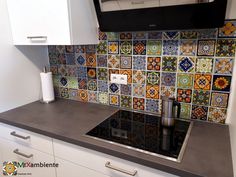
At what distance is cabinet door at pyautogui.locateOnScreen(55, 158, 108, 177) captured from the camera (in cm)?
105

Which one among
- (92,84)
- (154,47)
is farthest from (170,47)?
(92,84)

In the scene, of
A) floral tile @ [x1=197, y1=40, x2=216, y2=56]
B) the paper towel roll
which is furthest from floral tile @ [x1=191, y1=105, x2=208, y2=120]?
the paper towel roll

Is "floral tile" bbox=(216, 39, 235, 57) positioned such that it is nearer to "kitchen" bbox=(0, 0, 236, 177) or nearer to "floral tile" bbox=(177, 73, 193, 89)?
"kitchen" bbox=(0, 0, 236, 177)

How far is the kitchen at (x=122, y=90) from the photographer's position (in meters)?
0.95

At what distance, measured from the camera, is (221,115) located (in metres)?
1.17

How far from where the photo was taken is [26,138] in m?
1.24

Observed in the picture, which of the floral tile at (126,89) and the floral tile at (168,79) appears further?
the floral tile at (126,89)

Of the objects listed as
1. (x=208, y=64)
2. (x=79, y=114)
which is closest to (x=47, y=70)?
(x=79, y=114)

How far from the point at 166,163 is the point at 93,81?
3.01 ft

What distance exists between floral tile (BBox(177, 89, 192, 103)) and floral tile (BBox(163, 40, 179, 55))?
249mm

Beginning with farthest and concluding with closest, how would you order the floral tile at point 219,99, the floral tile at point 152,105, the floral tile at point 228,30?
the floral tile at point 152,105 < the floral tile at point 219,99 < the floral tile at point 228,30

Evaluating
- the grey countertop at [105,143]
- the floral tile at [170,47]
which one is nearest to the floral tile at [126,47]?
the floral tile at [170,47]

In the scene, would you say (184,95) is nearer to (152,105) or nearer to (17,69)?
(152,105)

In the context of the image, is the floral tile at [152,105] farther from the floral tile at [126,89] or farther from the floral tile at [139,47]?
the floral tile at [139,47]
